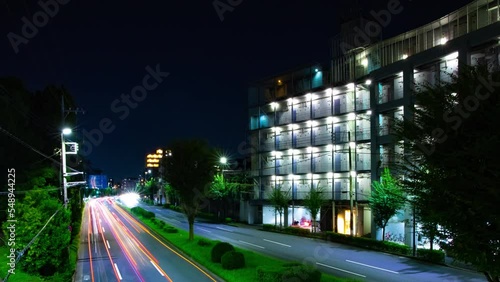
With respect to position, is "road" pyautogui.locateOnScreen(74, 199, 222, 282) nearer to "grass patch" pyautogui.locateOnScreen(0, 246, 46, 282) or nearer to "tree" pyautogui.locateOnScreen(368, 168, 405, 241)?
"grass patch" pyautogui.locateOnScreen(0, 246, 46, 282)

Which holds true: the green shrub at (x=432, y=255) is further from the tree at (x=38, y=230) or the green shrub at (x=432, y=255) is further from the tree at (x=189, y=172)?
the tree at (x=38, y=230)

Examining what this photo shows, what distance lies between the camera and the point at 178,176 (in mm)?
33406

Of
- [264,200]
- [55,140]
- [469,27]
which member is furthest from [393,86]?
[55,140]

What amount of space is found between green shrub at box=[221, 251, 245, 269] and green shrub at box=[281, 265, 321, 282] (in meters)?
5.40

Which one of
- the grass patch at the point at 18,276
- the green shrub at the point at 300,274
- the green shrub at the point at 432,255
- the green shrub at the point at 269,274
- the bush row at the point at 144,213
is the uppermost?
the green shrub at the point at 300,274

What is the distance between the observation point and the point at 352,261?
85.8 feet

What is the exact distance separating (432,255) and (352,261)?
472 cm

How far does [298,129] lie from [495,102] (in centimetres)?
4352

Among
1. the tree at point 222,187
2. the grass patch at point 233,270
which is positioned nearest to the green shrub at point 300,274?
the grass patch at point 233,270

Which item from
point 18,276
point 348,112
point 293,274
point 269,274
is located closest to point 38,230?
point 18,276

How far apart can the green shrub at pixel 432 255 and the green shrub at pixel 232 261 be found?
39.8 ft

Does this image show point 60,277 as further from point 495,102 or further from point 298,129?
point 298,129

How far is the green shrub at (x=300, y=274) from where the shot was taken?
15.2 m

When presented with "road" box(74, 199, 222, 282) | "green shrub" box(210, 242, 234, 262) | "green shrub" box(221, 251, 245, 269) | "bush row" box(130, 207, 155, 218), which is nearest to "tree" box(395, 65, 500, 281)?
"green shrub" box(221, 251, 245, 269)
